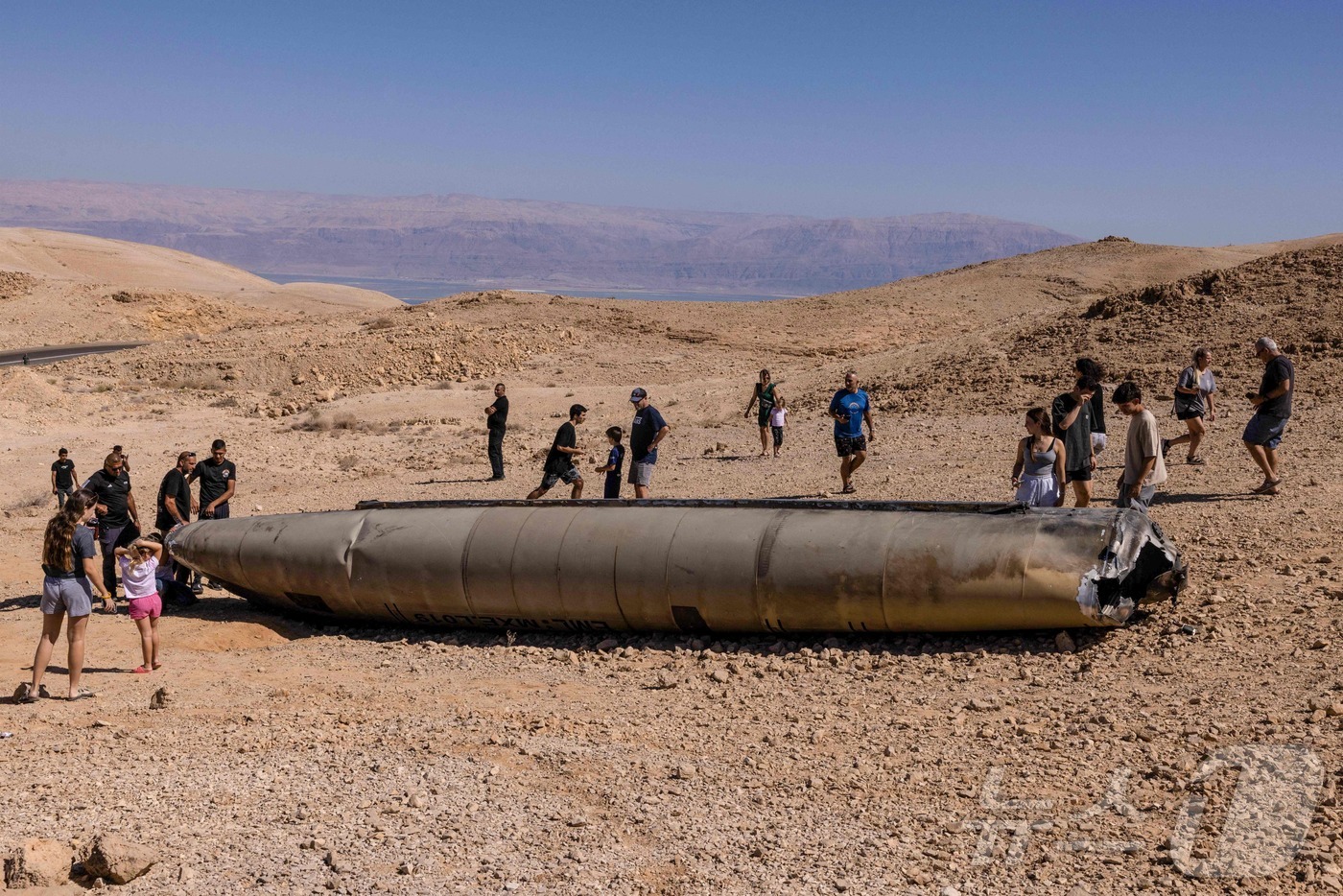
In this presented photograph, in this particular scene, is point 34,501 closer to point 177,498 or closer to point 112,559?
point 112,559

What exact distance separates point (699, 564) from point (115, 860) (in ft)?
17.0

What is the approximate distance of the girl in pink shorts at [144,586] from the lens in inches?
384

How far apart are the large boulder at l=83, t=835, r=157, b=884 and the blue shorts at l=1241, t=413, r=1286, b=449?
11175 mm

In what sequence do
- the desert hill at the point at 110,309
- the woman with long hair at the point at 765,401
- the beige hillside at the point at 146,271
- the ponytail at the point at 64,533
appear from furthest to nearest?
1. the beige hillside at the point at 146,271
2. the desert hill at the point at 110,309
3. the woman with long hair at the point at 765,401
4. the ponytail at the point at 64,533

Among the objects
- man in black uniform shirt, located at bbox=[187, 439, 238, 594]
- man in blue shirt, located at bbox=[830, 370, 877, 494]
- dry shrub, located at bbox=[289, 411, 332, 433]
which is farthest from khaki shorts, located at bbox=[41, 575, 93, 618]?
dry shrub, located at bbox=[289, 411, 332, 433]

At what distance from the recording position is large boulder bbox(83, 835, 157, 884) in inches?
244

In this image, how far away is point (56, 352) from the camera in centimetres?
4625

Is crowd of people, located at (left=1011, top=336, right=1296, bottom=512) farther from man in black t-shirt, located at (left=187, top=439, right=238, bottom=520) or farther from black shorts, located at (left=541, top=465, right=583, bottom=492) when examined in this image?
man in black t-shirt, located at (left=187, top=439, right=238, bottom=520)

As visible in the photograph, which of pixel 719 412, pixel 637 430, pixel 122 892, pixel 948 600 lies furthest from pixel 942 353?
pixel 122 892

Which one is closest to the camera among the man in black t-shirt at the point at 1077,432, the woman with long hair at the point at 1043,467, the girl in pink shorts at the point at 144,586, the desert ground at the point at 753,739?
the desert ground at the point at 753,739

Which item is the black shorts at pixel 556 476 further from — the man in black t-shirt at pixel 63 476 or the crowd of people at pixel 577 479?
the man in black t-shirt at pixel 63 476

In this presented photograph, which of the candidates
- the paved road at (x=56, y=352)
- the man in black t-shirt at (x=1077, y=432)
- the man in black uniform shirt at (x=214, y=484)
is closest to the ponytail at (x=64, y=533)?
the man in black uniform shirt at (x=214, y=484)

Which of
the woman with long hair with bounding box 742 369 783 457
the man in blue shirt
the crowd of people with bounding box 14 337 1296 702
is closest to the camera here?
the crowd of people with bounding box 14 337 1296 702

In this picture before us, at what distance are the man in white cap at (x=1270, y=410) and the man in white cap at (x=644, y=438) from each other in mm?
6534
